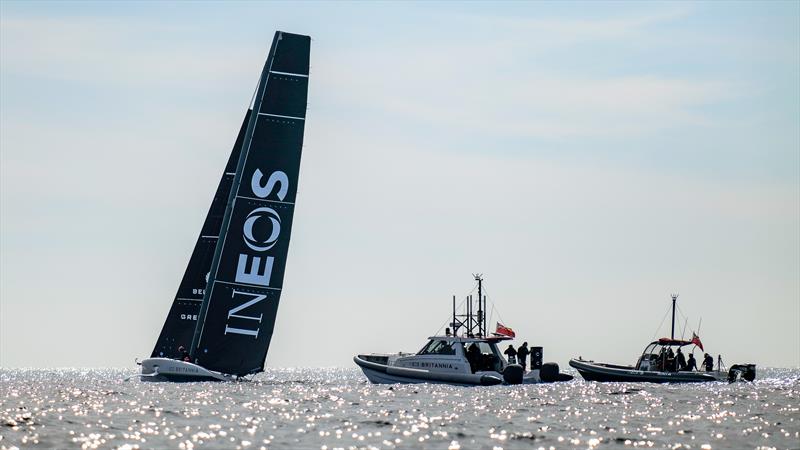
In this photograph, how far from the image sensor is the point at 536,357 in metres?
61.4

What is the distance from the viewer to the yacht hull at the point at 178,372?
5331cm

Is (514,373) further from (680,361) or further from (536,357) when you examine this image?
(680,361)

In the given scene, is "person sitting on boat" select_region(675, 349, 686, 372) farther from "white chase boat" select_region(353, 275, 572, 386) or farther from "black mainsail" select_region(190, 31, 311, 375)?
"black mainsail" select_region(190, 31, 311, 375)

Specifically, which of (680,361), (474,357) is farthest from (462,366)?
(680,361)

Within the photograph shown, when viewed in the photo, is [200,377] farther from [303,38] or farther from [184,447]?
[184,447]

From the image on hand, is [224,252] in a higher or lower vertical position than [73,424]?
higher

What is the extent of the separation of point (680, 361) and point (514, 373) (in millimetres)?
12469

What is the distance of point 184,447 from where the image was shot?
29.8m

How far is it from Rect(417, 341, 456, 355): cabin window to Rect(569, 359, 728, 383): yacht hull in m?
11.3

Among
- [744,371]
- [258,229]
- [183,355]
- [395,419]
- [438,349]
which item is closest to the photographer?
[395,419]

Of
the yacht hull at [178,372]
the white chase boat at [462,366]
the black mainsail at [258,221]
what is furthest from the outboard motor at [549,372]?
the yacht hull at [178,372]

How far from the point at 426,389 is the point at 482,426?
67.0 ft

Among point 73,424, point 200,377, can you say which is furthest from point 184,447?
point 200,377

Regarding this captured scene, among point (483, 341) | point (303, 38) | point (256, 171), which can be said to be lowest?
point (483, 341)
